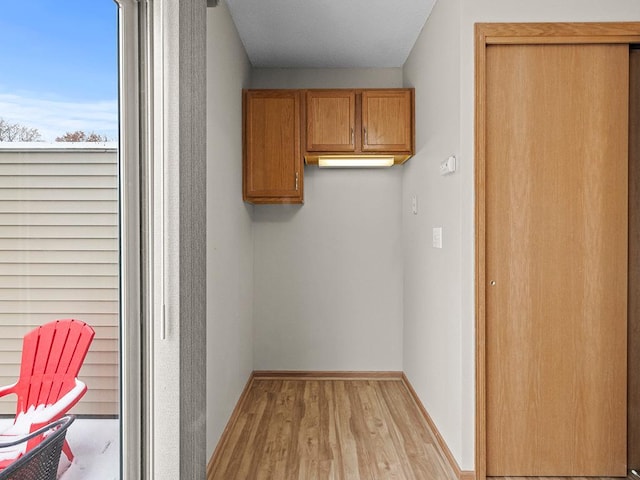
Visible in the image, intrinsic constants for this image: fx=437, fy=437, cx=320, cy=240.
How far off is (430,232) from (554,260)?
84cm

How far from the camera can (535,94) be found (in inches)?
92.3

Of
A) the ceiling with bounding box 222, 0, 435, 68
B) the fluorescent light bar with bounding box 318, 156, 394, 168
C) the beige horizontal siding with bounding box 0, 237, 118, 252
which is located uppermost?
the ceiling with bounding box 222, 0, 435, 68

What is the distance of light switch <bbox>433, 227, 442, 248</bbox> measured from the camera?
2738 millimetres

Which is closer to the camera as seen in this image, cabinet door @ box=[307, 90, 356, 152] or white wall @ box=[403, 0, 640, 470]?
white wall @ box=[403, 0, 640, 470]

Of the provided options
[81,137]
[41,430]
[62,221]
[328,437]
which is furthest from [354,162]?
[41,430]

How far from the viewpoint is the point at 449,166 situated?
8.06 ft

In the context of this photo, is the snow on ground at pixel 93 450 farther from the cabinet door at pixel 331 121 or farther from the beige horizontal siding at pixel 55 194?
the cabinet door at pixel 331 121

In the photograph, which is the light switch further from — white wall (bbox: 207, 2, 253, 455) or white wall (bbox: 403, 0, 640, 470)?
white wall (bbox: 207, 2, 253, 455)

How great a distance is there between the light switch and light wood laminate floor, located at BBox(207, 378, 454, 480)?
49.3 inches

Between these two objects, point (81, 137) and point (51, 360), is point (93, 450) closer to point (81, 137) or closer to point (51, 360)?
point (51, 360)

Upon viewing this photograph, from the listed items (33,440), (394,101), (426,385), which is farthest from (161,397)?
(394,101)

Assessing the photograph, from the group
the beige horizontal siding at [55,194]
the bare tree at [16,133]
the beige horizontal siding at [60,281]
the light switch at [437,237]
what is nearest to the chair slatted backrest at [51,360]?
the beige horizontal siding at [60,281]

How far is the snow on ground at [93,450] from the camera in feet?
4.34

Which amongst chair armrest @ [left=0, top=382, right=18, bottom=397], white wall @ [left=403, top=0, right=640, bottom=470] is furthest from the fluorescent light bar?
chair armrest @ [left=0, top=382, right=18, bottom=397]
